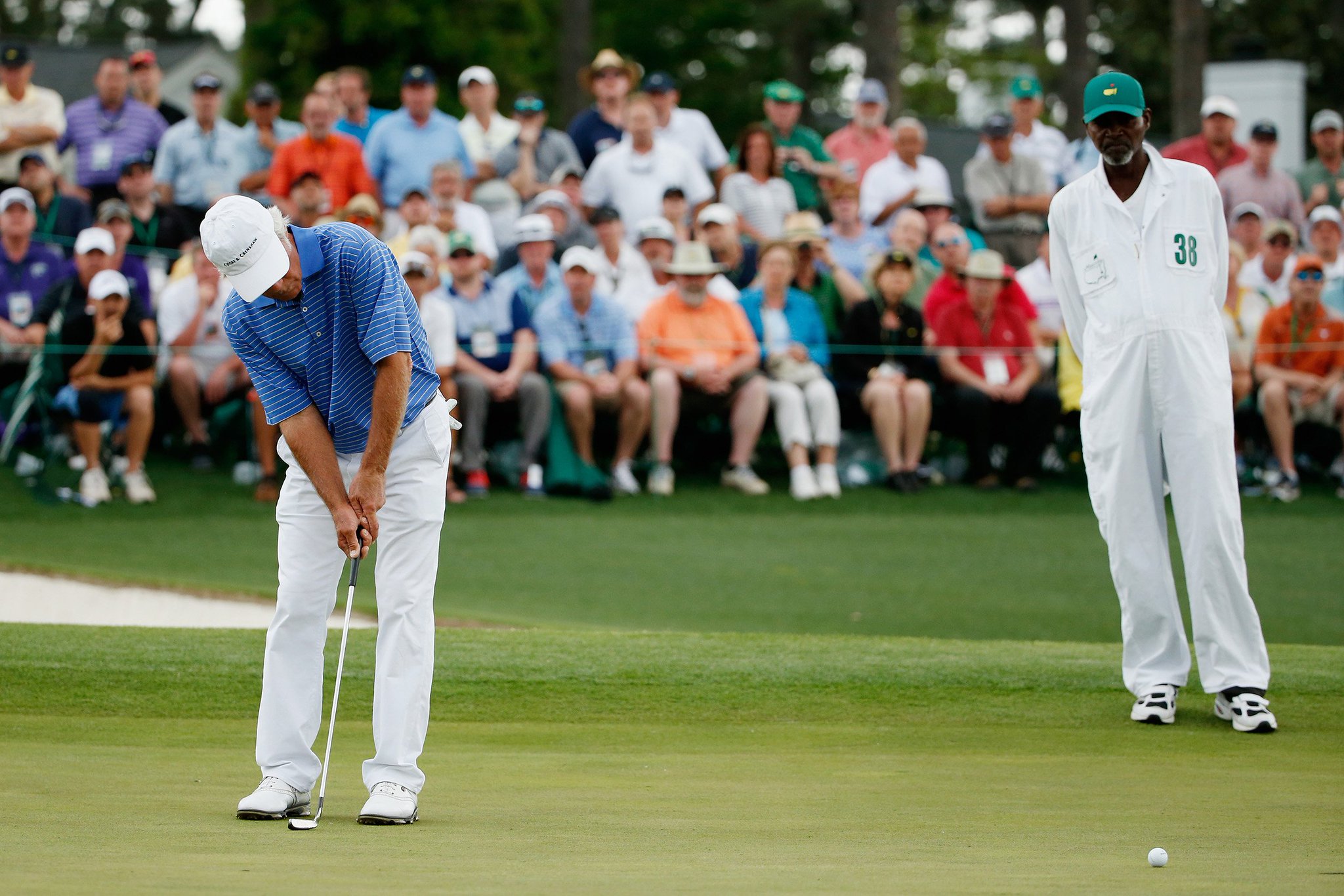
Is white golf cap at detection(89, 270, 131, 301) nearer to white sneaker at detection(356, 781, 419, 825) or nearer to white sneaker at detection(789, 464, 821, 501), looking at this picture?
white sneaker at detection(789, 464, 821, 501)

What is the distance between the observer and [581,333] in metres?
13.0

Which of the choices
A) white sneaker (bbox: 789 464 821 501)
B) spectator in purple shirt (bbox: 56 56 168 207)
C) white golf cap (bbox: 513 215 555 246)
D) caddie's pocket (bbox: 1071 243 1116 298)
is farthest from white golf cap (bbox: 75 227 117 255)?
caddie's pocket (bbox: 1071 243 1116 298)

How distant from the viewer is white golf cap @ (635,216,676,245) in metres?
13.8

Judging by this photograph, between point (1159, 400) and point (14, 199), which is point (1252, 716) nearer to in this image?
point (1159, 400)

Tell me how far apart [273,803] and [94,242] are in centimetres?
848

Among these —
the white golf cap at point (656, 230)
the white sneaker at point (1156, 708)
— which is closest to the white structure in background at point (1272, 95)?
the white golf cap at point (656, 230)

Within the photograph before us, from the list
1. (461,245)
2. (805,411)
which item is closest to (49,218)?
(461,245)

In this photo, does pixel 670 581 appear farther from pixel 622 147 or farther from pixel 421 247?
pixel 622 147

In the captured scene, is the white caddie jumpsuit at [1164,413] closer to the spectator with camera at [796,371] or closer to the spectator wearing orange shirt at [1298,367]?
the spectator with camera at [796,371]

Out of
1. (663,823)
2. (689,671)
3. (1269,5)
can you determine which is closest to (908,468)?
(689,671)

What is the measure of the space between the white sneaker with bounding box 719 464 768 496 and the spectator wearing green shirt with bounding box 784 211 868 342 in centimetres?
131

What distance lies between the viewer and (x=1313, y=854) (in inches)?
165

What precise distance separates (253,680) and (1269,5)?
31.5 m

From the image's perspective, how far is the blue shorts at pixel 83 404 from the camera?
12.0 m
